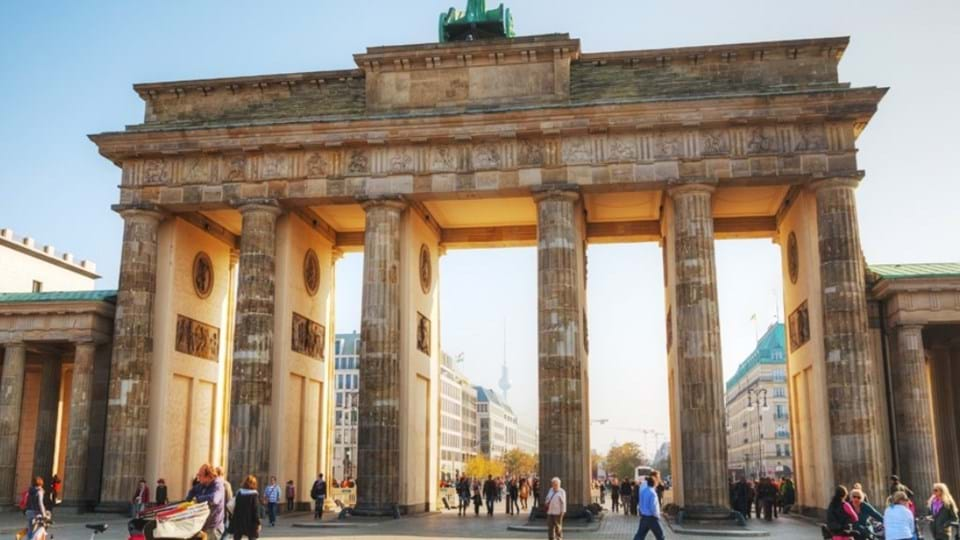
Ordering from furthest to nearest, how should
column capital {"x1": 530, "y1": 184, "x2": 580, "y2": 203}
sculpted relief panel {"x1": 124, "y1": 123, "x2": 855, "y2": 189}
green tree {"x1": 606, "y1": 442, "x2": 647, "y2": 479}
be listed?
green tree {"x1": 606, "y1": 442, "x2": 647, "y2": 479} → column capital {"x1": 530, "y1": 184, "x2": 580, "y2": 203} → sculpted relief panel {"x1": 124, "y1": 123, "x2": 855, "y2": 189}

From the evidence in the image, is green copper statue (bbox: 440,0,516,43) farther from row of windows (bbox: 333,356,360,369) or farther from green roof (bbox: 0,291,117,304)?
row of windows (bbox: 333,356,360,369)

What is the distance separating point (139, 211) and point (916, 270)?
2766 cm

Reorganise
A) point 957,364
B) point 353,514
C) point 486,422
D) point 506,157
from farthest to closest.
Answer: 1. point 486,422
2. point 957,364
3. point 506,157
4. point 353,514

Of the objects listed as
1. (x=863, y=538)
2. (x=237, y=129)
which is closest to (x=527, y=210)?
(x=237, y=129)

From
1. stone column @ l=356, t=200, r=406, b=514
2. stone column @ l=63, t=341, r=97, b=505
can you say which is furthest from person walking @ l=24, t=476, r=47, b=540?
stone column @ l=63, t=341, r=97, b=505

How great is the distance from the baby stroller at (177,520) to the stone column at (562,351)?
1689cm

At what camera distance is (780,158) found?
2947 centimetres

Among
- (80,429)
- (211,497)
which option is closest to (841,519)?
(211,497)

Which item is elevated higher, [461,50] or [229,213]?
[461,50]

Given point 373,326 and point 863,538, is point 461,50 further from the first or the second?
point 863,538

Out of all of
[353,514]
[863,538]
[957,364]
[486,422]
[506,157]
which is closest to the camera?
[863,538]

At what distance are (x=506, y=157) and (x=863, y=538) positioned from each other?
19.2 metres

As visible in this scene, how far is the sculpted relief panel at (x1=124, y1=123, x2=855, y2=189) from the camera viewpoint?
1163 inches

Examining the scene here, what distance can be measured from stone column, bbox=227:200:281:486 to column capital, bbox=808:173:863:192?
1858cm
